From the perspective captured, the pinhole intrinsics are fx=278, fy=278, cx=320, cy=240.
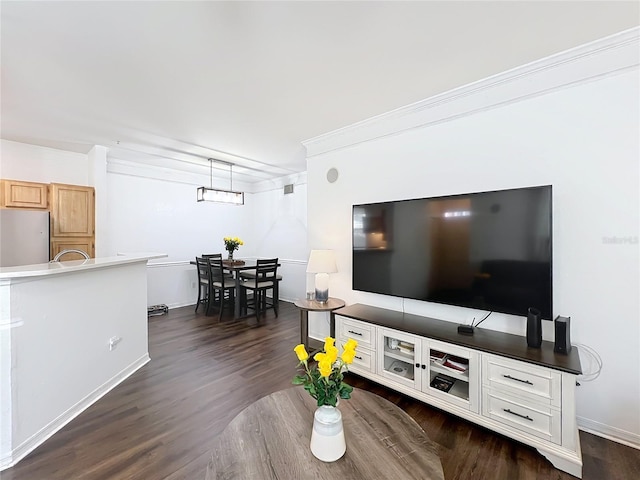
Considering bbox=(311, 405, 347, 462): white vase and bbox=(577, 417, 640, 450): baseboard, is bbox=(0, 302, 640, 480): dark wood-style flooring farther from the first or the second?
bbox=(311, 405, 347, 462): white vase

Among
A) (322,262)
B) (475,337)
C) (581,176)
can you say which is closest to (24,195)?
(322,262)

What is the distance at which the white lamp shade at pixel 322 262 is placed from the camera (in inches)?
123

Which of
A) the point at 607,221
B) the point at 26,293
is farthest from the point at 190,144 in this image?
the point at 607,221

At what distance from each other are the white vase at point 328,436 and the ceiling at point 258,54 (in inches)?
83.8

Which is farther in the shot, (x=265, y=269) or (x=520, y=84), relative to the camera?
(x=265, y=269)

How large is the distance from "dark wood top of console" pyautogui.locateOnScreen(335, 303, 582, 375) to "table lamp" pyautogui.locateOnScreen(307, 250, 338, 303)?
0.31 metres

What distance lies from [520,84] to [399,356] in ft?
8.04

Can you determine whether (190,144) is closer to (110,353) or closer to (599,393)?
(110,353)

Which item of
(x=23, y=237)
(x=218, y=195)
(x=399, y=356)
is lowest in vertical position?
(x=399, y=356)

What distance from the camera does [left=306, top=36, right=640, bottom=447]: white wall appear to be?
1871 mm

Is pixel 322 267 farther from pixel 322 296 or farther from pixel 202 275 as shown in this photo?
pixel 202 275

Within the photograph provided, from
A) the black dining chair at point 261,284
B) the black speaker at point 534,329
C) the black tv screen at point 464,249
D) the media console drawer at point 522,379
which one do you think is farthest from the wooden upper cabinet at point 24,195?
the black speaker at point 534,329

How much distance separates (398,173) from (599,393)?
233 cm

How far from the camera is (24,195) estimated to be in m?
3.56
